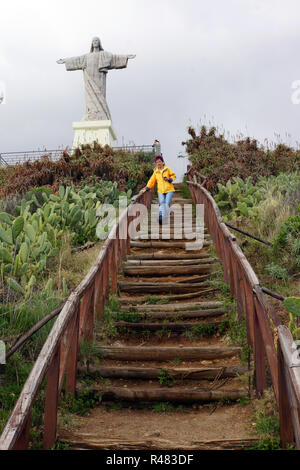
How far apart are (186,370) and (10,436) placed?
2.52 meters

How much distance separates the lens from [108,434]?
390 centimetres

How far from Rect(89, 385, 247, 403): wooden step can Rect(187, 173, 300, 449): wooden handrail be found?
1.00ft

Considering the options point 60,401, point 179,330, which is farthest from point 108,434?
point 179,330

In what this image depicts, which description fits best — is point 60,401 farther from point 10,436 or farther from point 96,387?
point 10,436

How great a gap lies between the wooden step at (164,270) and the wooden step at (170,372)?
2.87 metres

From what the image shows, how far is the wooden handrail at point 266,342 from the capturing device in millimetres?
3082

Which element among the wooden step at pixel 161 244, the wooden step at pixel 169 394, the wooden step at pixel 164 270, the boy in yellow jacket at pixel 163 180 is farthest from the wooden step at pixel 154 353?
the boy in yellow jacket at pixel 163 180

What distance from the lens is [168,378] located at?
4.98m

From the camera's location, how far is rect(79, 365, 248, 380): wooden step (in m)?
4.92

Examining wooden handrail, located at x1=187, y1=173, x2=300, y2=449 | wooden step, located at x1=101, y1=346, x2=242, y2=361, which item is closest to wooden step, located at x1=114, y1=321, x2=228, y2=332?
wooden handrail, located at x1=187, y1=173, x2=300, y2=449

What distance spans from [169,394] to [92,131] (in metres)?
17.2

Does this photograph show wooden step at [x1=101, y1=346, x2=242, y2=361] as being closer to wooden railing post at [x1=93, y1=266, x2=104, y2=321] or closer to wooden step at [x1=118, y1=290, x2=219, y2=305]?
wooden railing post at [x1=93, y1=266, x2=104, y2=321]

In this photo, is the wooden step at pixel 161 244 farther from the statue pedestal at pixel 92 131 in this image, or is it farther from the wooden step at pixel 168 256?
the statue pedestal at pixel 92 131

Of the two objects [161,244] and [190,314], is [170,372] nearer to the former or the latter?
[190,314]
